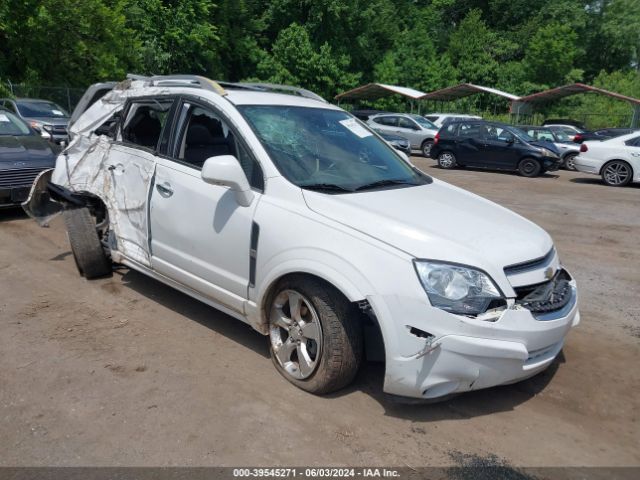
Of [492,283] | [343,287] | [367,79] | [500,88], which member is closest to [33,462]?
[343,287]

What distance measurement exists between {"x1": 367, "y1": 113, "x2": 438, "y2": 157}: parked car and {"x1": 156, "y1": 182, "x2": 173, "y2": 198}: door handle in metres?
17.9

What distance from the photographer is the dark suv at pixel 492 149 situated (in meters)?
16.4

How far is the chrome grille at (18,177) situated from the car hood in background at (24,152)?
7 cm

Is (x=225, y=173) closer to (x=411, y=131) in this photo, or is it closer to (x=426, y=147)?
(x=426, y=147)

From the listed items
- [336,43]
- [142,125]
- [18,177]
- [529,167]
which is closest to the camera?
[142,125]

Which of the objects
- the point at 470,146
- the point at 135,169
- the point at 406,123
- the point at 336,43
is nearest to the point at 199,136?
the point at 135,169

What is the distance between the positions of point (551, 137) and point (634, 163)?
5670 mm

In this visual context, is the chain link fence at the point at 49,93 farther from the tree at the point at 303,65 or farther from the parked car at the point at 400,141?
the tree at the point at 303,65

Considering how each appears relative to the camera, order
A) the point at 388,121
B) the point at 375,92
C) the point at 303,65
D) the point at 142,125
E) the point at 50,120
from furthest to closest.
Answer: the point at 303,65 → the point at 375,92 → the point at 388,121 → the point at 50,120 → the point at 142,125

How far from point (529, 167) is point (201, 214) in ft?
48.0

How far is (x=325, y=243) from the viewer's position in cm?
325

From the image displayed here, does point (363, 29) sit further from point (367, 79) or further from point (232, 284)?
point (232, 284)

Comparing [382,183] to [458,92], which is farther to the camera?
[458,92]

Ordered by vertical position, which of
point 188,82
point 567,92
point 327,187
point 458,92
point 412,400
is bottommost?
point 412,400
